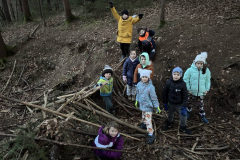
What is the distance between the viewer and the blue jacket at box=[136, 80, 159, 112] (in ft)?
13.5

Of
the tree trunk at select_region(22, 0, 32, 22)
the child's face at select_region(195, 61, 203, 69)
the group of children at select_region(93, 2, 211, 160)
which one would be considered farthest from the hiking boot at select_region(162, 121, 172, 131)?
the tree trunk at select_region(22, 0, 32, 22)

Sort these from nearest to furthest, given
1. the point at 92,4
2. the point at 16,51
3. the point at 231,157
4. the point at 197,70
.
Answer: the point at 231,157 → the point at 197,70 → the point at 16,51 → the point at 92,4

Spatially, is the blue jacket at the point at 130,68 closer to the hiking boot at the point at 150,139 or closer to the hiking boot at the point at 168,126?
the hiking boot at the point at 168,126

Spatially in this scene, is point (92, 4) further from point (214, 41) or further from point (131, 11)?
point (214, 41)

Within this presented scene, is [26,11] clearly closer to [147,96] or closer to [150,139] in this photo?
[147,96]

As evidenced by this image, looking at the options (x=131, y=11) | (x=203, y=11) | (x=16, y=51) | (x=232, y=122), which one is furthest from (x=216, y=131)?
(x=16, y=51)

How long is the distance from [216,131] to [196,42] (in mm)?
3698

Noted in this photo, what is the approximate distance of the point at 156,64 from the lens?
6742 mm

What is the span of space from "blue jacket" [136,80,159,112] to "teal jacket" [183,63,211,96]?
1.24m

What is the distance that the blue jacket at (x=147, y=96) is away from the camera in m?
4.12

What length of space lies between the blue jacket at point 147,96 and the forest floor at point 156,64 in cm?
98

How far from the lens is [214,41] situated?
6.54 meters

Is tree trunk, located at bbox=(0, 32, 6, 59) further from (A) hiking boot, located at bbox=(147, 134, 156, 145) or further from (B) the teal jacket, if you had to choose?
(B) the teal jacket

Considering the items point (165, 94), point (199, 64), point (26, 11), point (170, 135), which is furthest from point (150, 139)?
point (26, 11)
